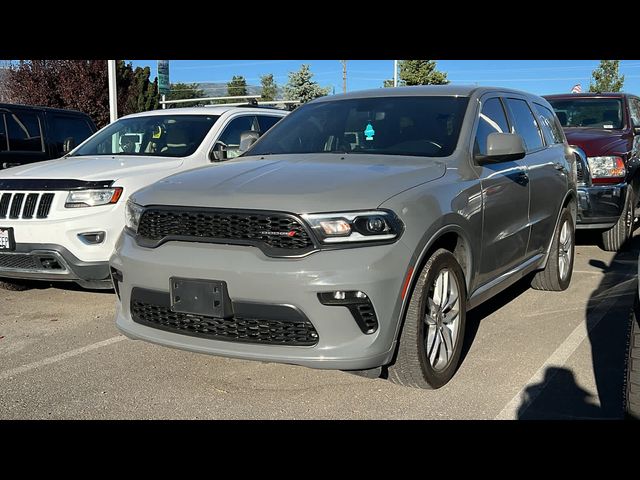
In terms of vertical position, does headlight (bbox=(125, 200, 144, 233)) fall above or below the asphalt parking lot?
above

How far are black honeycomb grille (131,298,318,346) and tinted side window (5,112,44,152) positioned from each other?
6108 millimetres

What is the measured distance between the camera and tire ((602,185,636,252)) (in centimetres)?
795

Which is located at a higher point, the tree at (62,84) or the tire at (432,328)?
the tree at (62,84)

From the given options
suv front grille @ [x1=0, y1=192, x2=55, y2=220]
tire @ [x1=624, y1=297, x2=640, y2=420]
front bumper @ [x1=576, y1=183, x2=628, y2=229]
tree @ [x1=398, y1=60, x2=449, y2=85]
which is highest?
tree @ [x1=398, y1=60, x2=449, y2=85]

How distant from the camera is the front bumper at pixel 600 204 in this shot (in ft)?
25.0

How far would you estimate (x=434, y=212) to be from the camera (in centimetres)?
353

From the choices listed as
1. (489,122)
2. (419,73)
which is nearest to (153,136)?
(489,122)

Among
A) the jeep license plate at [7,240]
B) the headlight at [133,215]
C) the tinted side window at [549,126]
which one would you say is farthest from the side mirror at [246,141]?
the tinted side window at [549,126]

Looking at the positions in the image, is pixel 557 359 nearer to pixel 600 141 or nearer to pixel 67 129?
pixel 600 141

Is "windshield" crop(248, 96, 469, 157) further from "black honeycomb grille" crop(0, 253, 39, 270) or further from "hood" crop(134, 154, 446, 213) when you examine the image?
"black honeycomb grille" crop(0, 253, 39, 270)

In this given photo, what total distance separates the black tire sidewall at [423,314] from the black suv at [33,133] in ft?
19.3

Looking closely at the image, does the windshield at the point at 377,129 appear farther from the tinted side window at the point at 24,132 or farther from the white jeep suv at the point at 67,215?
the tinted side window at the point at 24,132

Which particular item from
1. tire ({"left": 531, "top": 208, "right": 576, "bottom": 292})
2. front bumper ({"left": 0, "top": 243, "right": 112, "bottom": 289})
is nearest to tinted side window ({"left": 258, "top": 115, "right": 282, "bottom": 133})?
front bumper ({"left": 0, "top": 243, "right": 112, "bottom": 289})
